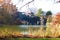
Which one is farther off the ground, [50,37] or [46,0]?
[46,0]

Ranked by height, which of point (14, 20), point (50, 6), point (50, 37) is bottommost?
point (50, 37)

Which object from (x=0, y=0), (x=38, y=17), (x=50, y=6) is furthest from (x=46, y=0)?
(x=0, y=0)

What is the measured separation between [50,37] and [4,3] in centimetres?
50

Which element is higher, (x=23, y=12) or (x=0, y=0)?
(x=0, y=0)

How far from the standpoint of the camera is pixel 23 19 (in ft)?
4.71

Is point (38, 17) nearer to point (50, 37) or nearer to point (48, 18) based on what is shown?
point (48, 18)

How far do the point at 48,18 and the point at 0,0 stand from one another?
0.44 m

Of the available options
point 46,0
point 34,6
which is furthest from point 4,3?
point 46,0

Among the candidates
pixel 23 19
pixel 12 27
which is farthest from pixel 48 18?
pixel 12 27

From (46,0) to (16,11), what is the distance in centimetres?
28

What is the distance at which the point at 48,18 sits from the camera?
1432 mm

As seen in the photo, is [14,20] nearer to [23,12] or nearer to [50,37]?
[23,12]

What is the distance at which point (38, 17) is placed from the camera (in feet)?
4.71

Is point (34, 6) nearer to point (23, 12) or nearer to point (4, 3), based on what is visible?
point (23, 12)
